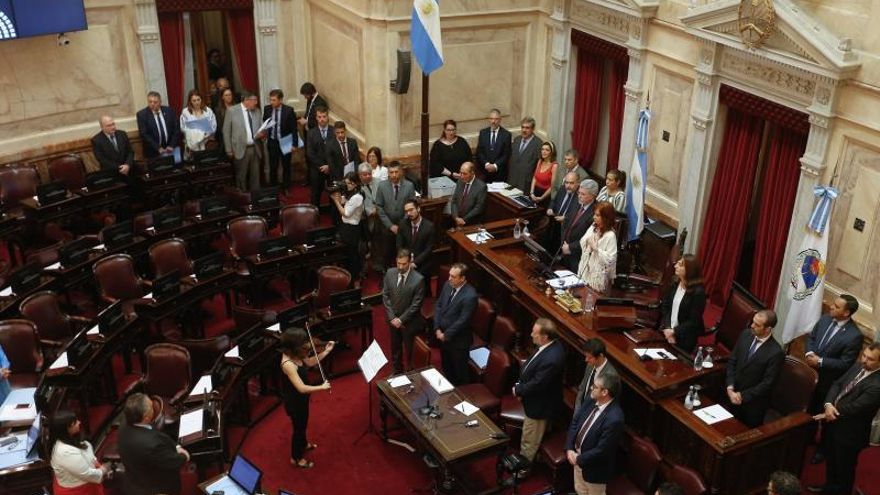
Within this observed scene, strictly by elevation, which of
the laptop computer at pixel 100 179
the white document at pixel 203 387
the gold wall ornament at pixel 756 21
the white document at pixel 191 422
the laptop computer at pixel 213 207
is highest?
the gold wall ornament at pixel 756 21

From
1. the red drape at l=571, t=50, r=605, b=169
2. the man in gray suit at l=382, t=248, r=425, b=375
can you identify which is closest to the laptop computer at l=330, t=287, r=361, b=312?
the man in gray suit at l=382, t=248, r=425, b=375

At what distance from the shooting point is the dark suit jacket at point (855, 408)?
680cm

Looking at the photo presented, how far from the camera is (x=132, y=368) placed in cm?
901

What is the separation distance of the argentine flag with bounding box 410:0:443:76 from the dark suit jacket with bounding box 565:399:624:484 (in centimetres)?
518

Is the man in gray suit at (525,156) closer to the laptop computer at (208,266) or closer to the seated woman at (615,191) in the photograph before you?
the seated woman at (615,191)

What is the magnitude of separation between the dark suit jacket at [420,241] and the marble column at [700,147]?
9.89 ft

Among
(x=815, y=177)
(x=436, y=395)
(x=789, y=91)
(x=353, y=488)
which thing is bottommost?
(x=353, y=488)

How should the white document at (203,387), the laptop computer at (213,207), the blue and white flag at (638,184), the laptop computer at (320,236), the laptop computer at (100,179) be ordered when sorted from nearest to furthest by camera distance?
the white document at (203,387) < the laptop computer at (320,236) < the blue and white flag at (638,184) < the laptop computer at (213,207) < the laptop computer at (100,179)

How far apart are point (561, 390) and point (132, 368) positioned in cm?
451

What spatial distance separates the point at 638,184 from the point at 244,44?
662 cm

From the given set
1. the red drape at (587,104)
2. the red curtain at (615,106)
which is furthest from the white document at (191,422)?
the red drape at (587,104)

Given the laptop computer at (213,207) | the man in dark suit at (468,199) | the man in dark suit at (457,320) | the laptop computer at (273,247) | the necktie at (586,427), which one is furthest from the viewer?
the laptop computer at (213,207)

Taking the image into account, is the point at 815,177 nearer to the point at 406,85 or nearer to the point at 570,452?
the point at 570,452

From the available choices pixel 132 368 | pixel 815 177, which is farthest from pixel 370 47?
pixel 815 177
